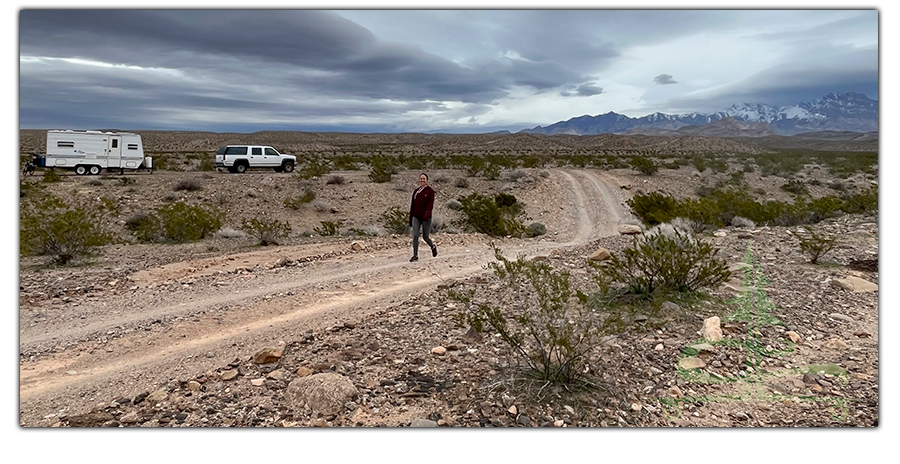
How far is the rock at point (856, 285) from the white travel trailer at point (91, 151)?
30320 millimetres

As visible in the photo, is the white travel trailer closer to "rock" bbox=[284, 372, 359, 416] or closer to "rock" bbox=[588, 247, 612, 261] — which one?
"rock" bbox=[588, 247, 612, 261]

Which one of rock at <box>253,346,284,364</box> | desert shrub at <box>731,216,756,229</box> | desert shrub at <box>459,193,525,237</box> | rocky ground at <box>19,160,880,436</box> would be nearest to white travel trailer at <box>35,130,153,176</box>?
desert shrub at <box>459,193,525,237</box>

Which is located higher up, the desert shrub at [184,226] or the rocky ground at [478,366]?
the desert shrub at [184,226]

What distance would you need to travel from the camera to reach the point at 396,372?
4.44m

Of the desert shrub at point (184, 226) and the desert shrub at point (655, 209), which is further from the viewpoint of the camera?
the desert shrub at point (655, 209)

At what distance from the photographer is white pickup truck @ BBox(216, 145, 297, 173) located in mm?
29609

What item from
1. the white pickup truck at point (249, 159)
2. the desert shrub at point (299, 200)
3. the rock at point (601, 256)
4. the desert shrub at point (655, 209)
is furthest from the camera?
the white pickup truck at point (249, 159)

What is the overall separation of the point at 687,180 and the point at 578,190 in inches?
386

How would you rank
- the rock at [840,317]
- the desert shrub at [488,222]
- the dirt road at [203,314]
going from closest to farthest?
the dirt road at [203,314] < the rock at [840,317] < the desert shrub at [488,222]

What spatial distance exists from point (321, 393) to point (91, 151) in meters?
28.9

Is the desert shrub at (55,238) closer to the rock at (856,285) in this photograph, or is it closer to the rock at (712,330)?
the rock at (712,330)

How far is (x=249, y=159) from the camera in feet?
98.8

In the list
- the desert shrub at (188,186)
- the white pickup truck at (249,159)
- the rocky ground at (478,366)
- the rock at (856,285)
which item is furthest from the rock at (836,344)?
the white pickup truck at (249,159)

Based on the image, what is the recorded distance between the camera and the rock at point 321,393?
384 cm
